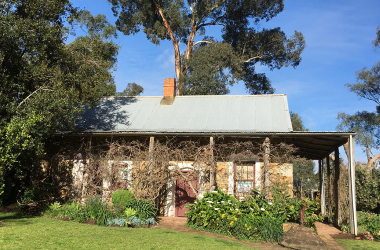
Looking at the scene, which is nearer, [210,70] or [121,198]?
[121,198]

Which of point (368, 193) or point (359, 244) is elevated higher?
point (368, 193)

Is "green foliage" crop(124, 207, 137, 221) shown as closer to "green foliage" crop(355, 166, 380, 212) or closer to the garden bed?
the garden bed

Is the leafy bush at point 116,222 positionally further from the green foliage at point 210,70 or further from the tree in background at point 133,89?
the tree in background at point 133,89

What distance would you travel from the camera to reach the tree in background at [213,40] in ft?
66.2

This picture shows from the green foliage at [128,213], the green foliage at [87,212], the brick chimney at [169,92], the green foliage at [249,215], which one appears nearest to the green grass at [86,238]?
the green foliage at [87,212]

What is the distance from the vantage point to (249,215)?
8914 millimetres

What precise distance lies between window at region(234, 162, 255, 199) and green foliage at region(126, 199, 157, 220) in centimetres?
314

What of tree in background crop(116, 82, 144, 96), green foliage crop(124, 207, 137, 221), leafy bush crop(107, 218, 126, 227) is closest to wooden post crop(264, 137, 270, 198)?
green foliage crop(124, 207, 137, 221)

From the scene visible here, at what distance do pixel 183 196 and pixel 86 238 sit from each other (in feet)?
18.2

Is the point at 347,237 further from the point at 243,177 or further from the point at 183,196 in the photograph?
the point at 183,196

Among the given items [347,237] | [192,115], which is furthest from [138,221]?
[347,237]

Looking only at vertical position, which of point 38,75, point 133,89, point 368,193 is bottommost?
point 368,193

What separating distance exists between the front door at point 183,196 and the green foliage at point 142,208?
1.94 metres

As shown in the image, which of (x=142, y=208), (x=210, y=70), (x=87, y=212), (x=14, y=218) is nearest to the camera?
(x=14, y=218)
